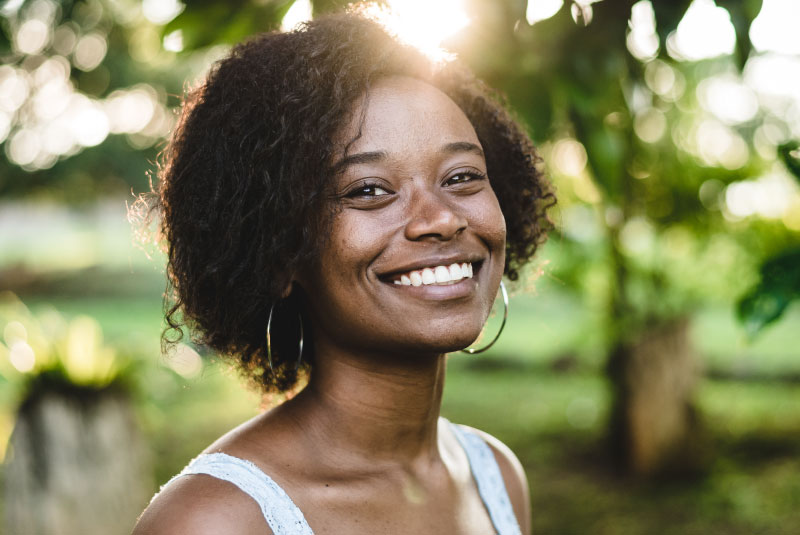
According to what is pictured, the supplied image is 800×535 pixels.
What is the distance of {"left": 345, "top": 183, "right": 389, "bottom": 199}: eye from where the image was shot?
5.64 ft

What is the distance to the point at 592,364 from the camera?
9742mm

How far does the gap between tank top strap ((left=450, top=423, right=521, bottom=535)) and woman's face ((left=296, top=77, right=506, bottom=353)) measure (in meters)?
0.64

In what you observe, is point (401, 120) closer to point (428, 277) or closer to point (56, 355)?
point (428, 277)

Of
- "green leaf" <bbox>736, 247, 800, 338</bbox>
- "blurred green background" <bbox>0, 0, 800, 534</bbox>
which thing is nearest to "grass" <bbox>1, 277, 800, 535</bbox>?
"blurred green background" <bbox>0, 0, 800, 534</bbox>

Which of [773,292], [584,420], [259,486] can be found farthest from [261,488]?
[584,420]

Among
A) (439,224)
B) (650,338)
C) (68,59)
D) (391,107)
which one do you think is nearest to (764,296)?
(439,224)

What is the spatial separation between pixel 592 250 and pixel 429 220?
4.98m

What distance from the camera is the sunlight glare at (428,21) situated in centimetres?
201

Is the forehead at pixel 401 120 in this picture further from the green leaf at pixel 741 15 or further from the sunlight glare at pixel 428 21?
the green leaf at pixel 741 15

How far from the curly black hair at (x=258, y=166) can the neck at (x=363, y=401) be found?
242 millimetres

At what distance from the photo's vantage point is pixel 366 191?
5.66 ft

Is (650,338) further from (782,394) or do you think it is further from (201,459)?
(201,459)

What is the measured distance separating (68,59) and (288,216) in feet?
14.6

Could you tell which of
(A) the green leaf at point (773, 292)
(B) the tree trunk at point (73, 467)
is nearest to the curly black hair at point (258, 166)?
(A) the green leaf at point (773, 292)
